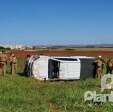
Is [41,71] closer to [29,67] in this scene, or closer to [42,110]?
[29,67]

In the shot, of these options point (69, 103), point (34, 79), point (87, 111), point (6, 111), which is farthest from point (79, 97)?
point (34, 79)

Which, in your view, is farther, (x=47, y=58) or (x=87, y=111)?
(x=47, y=58)

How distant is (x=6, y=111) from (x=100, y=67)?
43.2ft

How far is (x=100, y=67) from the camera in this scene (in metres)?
24.5

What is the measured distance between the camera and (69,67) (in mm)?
23938

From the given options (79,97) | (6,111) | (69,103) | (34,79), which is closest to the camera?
(6,111)

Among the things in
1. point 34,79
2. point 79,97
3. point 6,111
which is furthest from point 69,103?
point 34,79

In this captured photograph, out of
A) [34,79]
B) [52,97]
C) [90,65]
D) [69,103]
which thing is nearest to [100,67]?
[90,65]

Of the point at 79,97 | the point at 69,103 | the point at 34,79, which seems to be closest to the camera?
the point at 69,103

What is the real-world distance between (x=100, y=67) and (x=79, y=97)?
996 cm

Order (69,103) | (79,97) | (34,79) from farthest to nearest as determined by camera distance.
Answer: (34,79)
(79,97)
(69,103)

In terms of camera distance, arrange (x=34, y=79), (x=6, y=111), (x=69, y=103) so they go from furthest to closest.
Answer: (x=34, y=79)
(x=69, y=103)
(x=6, y=111)

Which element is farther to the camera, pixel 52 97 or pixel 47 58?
pixel 47 58

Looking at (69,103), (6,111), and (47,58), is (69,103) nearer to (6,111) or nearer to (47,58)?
(6,111)
